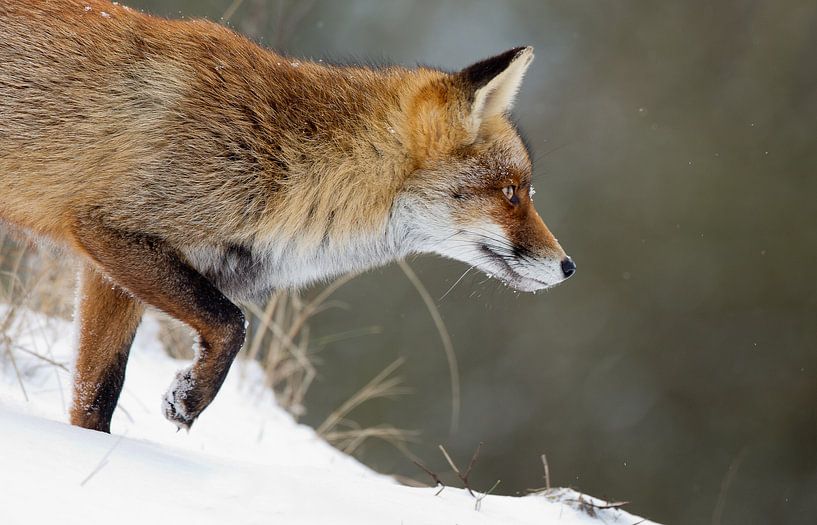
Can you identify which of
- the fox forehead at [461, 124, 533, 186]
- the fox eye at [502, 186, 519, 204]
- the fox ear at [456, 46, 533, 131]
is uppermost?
the fox ear at [456, 46, 533, 131]

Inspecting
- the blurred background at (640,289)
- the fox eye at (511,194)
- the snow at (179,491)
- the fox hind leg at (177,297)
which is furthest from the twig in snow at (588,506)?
the blurred background at (640,289)

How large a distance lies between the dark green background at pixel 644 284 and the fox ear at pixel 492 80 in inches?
399

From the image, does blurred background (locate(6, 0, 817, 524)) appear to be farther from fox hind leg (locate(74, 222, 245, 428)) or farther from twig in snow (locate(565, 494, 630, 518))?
fox hind leg (locate(74, 222, 245, 428))

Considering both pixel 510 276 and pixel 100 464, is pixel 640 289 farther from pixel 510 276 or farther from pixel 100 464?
pixel 100 464

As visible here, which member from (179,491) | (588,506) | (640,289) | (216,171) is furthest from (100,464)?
(640,289)

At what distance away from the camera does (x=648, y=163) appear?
16391 millimetres

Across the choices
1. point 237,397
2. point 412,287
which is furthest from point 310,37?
point 237,397

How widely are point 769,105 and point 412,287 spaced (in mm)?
7042

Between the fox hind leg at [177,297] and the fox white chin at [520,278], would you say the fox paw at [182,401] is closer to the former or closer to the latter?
the fox hind leg at [177,297]

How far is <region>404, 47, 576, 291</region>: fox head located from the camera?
385 centimetres

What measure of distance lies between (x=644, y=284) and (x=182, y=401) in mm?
13349

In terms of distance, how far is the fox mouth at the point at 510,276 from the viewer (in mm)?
4051

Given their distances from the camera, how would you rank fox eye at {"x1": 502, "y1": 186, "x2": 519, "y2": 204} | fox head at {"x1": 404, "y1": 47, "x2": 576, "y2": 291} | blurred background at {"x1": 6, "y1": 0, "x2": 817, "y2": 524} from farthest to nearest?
1. blurred background at {"x1": 6, "y1": 0, "x2": 817, "y2": 524}
2. fox eye at {"x1": 502, "y1": 186, "x2": 519, "y2": 204}
3. fox head at {"x1": 404, "y1": 47, "x2": 576, "y2": 291}

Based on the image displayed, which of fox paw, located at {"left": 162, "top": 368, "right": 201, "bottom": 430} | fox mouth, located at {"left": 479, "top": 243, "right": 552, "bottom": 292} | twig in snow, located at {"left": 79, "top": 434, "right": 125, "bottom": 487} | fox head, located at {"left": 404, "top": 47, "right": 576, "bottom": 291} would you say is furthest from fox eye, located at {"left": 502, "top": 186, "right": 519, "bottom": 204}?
twig in snow, located at {"left": 79, "top": 434, "right": 125, "bottom": 487}
